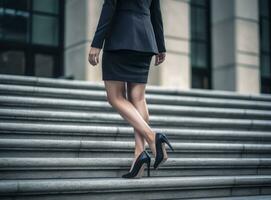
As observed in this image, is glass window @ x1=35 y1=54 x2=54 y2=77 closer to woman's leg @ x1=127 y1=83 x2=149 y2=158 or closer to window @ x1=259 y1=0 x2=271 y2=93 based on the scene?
woman's leg @ x1=127 y1=83 x2=149 y2=158

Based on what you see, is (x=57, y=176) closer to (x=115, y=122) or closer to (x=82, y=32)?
(x=115, y=122)

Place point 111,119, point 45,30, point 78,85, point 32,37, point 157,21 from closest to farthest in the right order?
point 157,21 < point 111,119 < point 78,85 < point 32,37 < point 45,30

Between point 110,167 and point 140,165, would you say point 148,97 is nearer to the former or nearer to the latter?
point 110,167

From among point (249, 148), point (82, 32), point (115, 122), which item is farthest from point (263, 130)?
point (82, 32)

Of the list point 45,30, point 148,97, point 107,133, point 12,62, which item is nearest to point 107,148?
point 107,133

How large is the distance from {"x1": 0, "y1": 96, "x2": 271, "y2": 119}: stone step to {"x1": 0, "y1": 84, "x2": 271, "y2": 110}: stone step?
0.50 feet

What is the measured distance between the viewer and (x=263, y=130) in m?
5.62

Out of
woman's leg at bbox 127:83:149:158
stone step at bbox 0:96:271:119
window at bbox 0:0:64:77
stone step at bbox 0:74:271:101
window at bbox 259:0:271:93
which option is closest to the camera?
woman's leg at bbox 127:83:149:158

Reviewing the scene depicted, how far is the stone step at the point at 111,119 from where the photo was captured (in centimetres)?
440

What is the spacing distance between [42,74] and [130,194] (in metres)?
5.95

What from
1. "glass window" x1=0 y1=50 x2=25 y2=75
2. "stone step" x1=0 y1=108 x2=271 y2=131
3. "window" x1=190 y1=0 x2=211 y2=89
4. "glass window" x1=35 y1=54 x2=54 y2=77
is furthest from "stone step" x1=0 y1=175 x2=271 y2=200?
"window" x1=190 y1=0 x2=211 y2=89

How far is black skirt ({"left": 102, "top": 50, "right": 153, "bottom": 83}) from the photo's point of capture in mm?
3680

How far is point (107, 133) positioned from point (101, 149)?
317 millimetres

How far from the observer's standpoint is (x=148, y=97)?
5684 millimetres
